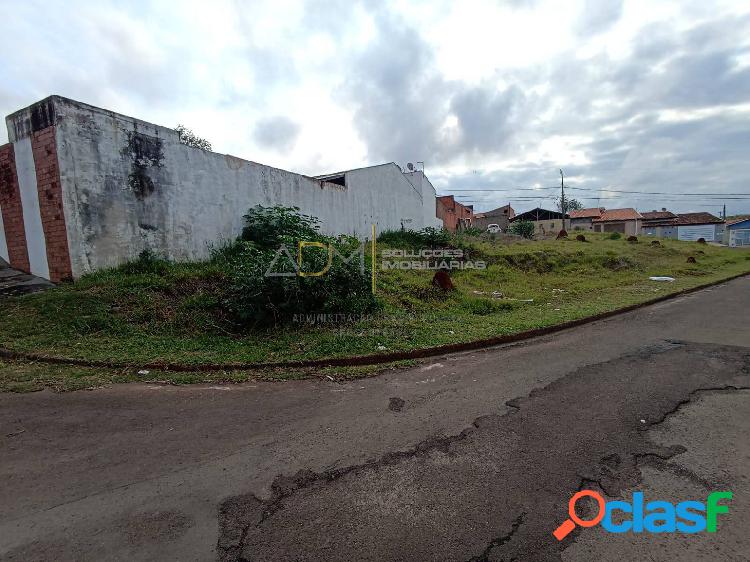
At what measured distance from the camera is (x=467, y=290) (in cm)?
1019

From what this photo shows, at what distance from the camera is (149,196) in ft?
26.5

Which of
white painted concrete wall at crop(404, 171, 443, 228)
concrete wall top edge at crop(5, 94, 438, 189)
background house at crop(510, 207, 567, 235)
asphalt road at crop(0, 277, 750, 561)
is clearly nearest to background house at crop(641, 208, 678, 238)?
background house at crop(510, 207, 567, 235)

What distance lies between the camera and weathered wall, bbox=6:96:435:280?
22.4 feet

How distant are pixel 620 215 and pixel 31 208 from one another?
55.9 m

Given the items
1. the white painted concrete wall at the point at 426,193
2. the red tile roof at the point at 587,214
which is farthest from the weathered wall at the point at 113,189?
the red tile roof at the point at 587,214

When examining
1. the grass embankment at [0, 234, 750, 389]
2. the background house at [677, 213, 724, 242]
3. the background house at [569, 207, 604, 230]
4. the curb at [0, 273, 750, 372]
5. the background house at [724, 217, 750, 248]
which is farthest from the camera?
the background house at [569, 207, 604, 230]

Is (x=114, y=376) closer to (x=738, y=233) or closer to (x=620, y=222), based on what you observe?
(x=738, y=233)

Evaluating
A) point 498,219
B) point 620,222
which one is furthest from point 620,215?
point 498,219

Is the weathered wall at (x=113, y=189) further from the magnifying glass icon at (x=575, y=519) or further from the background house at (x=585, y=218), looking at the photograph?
the background house at (x=585, y=218)

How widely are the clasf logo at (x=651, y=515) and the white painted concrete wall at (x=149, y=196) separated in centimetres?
842

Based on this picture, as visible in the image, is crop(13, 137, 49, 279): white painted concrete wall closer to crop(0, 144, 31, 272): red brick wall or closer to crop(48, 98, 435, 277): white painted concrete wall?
crop(0, 144, 31, 272): red brick wall

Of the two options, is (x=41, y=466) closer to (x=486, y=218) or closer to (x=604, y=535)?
(x=604, y=535)

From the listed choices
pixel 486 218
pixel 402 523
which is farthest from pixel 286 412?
pixel 486 218

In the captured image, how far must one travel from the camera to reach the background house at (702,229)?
41.2m
